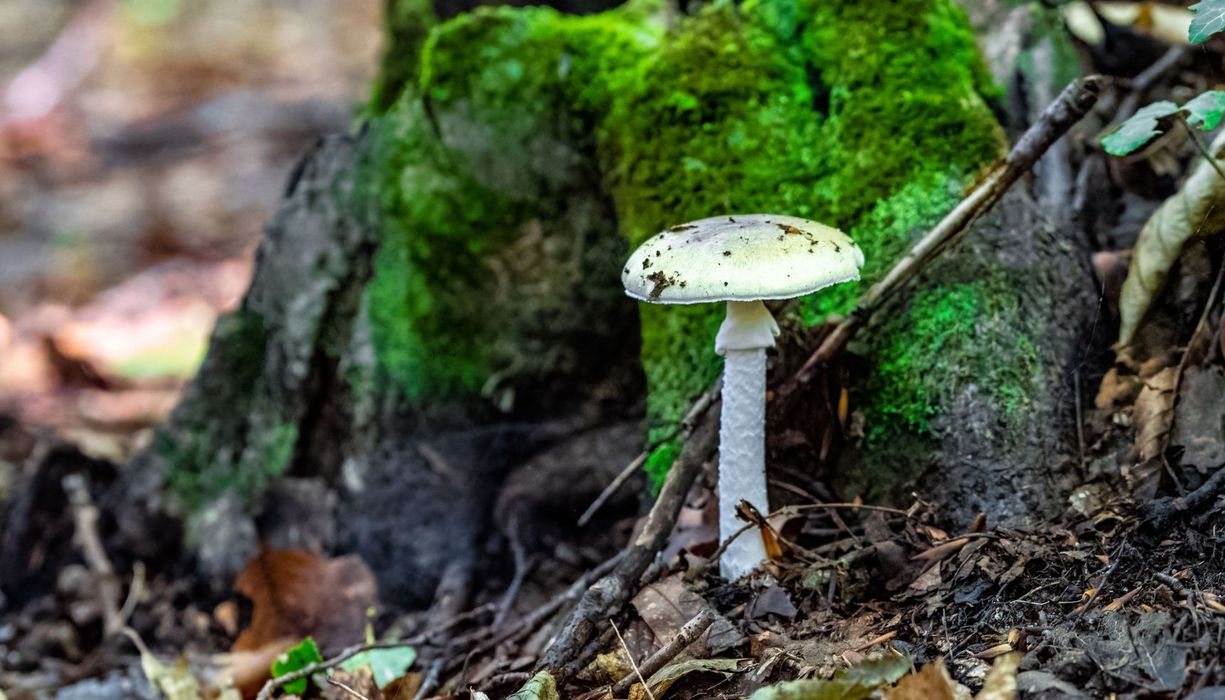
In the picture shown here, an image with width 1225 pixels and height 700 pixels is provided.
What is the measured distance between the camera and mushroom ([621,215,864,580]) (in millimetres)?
2158

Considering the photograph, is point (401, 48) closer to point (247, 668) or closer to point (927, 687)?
point (247, 668)

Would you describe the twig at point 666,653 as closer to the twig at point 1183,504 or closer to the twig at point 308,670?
the twig at point 308,670

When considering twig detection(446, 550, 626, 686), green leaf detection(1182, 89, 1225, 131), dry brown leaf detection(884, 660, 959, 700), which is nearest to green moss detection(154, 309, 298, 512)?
twig detection(446, 550, 626, 686)

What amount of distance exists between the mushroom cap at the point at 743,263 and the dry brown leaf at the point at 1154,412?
959 mm

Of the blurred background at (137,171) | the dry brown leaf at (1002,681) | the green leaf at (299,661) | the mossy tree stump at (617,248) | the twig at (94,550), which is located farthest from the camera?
the blurred background at (137,171)

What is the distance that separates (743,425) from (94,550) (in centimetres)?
369

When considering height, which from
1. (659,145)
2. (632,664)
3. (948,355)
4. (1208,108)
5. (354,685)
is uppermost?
(1208,108)

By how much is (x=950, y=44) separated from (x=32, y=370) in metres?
7.36

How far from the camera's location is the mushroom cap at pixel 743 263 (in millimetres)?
2146

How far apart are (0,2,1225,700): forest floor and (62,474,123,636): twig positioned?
15 millimetres

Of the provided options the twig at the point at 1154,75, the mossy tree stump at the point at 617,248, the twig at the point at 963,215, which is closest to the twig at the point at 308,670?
the mossy tree stump at the point at 617,248

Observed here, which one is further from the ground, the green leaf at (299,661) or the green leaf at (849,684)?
the green leaf at (849,684)

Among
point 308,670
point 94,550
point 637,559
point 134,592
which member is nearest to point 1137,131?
point 637,559

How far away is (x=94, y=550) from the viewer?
449 cm
